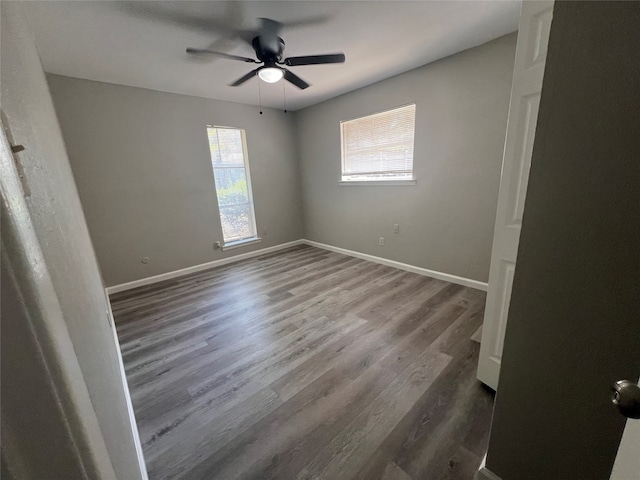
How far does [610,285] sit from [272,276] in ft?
10.6

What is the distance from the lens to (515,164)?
1263 mm

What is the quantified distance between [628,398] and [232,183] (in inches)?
174

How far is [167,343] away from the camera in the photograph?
2156 millimetres

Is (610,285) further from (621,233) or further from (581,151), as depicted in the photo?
(581,151)

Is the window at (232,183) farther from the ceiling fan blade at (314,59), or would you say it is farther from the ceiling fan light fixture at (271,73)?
the ceiling fan blade at (314,59)

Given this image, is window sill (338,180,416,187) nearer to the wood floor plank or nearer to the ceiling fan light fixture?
the ceiling fan light fixture

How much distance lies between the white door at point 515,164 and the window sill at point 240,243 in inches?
145

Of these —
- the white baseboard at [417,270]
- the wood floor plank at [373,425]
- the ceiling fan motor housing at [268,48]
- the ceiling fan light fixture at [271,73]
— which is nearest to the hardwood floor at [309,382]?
the wood floor plank at [373,425]

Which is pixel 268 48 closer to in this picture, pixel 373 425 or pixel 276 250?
pixel 373 425

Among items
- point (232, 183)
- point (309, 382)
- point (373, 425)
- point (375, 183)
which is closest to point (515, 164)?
point (373, 425)

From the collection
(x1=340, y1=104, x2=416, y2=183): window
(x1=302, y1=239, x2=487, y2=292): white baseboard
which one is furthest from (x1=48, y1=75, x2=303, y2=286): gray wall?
(x1=302, y1=239, x2=487, y2=292): white baseboard

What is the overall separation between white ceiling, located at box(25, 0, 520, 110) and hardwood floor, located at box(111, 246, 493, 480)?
249cm

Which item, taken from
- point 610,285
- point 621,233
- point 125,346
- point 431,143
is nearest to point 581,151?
point 621,233

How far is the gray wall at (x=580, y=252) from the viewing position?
0.62 m
